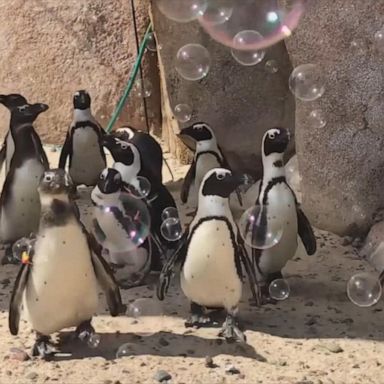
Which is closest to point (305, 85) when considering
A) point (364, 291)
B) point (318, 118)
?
point (318, 118)

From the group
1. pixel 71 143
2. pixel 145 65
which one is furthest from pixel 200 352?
pixel 145 65

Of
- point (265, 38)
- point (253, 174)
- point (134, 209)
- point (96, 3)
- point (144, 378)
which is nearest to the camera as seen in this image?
point (144, 378)

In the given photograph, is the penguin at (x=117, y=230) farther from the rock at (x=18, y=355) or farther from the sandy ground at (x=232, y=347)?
the rock at (x=18, y=355)

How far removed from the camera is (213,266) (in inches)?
129

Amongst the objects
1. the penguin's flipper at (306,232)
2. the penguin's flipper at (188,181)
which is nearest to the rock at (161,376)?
the penguin's flipper at (306,232)

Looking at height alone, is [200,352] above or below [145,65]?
below

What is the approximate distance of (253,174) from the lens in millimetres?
5227

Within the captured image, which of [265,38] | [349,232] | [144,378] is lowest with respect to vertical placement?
[144,378]

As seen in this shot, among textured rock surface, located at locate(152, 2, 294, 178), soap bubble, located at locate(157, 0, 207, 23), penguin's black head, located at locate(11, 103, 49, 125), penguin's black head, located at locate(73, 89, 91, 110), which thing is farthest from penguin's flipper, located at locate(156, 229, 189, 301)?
textured rock surface, located at locate(152, 2, 294, 178)

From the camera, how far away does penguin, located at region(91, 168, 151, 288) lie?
378 centimetres

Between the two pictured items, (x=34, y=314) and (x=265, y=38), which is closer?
(x=34, y=314)

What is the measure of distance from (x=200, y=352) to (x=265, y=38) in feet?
6.65

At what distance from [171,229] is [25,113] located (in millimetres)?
994

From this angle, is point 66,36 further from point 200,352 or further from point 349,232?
point 200,352
